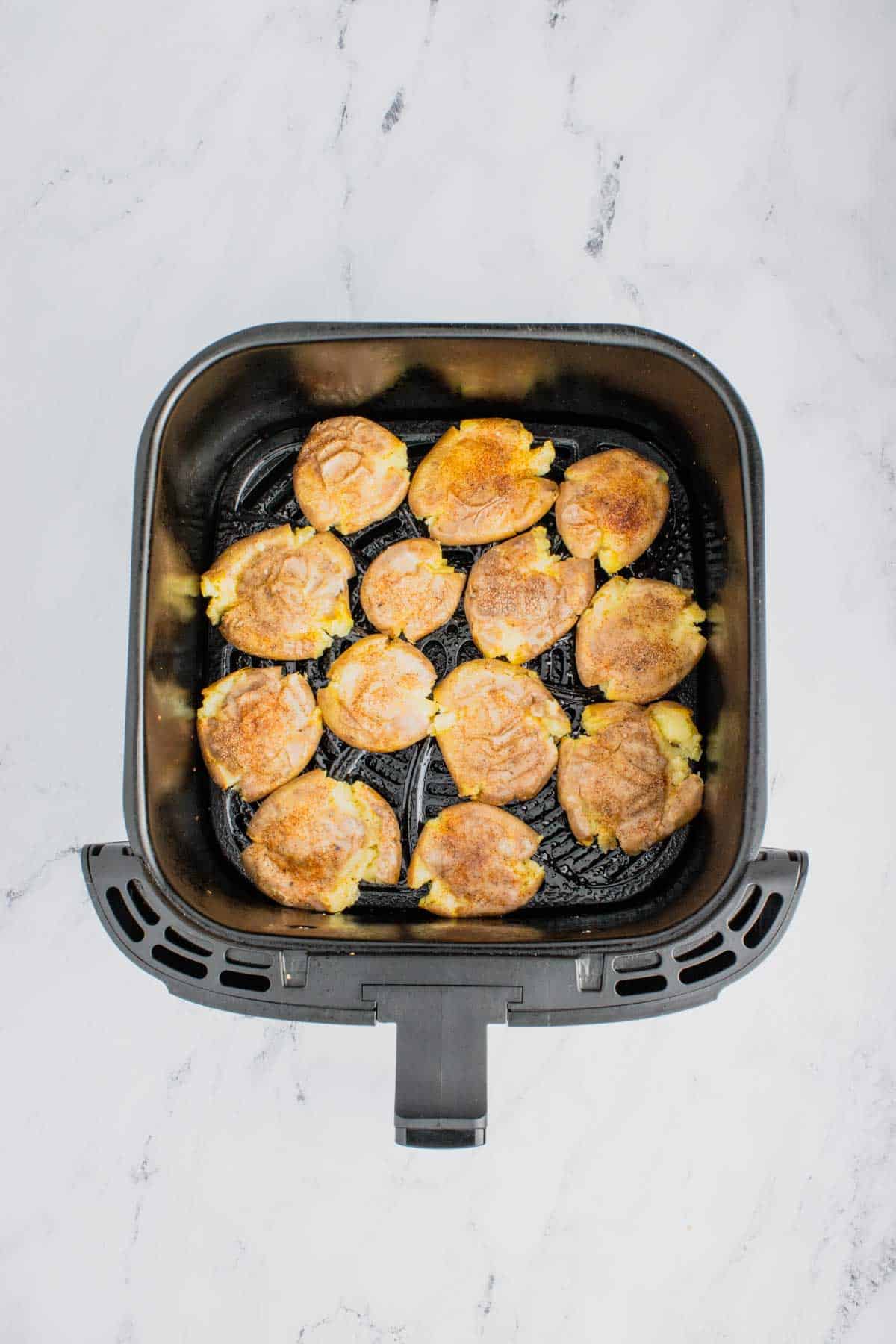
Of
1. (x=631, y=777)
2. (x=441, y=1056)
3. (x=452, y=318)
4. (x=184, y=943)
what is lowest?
(x=441, y=1056)

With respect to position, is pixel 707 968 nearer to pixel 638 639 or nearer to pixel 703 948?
pixel 703 948

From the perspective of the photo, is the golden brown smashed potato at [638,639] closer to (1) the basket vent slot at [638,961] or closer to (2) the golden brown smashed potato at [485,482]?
(2) the golden brown smashed potato at [485,482]

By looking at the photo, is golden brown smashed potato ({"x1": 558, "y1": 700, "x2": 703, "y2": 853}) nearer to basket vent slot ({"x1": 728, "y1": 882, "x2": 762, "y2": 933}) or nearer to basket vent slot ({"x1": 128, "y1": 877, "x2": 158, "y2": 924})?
basket vent slot ({"x1": 728, "y1": 882, "x2": 762, "y2": 933})

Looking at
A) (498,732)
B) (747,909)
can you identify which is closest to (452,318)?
(498,732)

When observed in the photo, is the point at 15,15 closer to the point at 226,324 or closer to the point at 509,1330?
the point at 226,324

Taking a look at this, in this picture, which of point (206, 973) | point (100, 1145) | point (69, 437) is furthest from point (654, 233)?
point (100, 1145)

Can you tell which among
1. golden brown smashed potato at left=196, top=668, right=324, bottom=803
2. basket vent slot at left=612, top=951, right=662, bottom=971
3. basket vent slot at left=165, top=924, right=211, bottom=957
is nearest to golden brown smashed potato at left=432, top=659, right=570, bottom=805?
golden brown smashed potato at left=196, top=668, right=324, bottom=803
